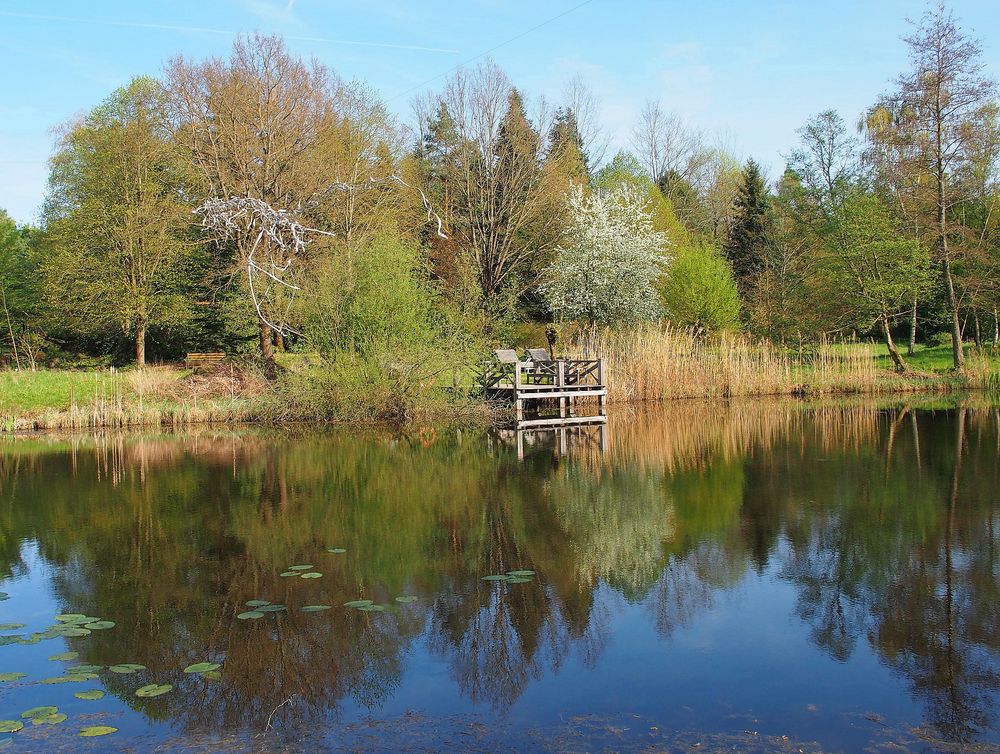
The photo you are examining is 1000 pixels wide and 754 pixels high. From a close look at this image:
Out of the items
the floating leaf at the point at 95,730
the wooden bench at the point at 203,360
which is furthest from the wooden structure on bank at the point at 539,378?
the floating leaf at the point at 95,730

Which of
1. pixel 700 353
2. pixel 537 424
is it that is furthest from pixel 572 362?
pixel 700 353

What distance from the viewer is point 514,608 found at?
683cm

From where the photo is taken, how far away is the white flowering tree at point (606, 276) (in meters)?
30.8

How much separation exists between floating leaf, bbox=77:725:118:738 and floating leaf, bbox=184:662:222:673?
80cm

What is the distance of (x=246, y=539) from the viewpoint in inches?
374

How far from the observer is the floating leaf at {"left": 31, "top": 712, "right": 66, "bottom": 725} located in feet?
16.4

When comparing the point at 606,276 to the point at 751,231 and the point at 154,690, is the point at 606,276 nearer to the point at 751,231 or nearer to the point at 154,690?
the point at 751,231

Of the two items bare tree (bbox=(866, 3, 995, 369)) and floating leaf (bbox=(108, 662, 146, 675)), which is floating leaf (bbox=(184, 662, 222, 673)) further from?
bare tree (bbox=(866, 3, 995, 369))

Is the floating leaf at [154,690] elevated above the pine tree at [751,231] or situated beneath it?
situated beneath

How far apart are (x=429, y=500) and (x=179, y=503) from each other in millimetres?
3536

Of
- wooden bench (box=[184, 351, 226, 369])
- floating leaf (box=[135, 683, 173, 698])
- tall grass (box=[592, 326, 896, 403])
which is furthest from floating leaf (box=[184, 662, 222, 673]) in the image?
wooden bench (box=[184, 351, 226, 369])

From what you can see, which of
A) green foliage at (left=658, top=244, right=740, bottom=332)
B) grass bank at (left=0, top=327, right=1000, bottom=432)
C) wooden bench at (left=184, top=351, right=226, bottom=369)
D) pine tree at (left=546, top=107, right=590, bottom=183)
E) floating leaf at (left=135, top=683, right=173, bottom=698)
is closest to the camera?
floating leaf at (left=135, top=683, right=173, bottom=698)

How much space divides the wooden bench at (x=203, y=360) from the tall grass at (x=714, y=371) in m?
13.6

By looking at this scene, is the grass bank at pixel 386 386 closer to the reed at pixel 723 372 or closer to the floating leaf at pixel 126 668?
the reed at pixel 723 372
